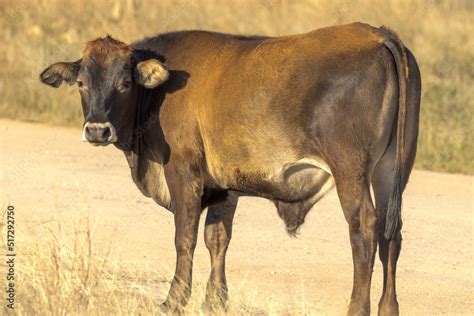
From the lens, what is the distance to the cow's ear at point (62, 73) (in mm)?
9430

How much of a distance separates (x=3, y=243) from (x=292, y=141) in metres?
2.54

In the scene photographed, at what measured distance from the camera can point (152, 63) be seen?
9266mm

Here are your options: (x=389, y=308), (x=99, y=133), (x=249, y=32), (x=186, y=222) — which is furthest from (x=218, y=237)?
(x=249, y=32)

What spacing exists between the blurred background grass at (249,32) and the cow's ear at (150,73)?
7129 millimetres

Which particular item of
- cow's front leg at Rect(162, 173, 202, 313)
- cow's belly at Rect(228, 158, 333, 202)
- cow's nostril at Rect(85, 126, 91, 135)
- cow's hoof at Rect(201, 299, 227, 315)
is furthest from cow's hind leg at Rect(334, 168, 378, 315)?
cow's nostril at Rect(85, 126, 91, 135)

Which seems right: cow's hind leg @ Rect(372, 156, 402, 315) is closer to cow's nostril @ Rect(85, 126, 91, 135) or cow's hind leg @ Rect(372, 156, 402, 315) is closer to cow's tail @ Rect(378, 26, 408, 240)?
cow's tail @ Rect(378, 26, 408, 240)

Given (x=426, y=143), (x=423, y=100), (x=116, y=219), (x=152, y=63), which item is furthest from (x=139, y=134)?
(x=423, y=100)

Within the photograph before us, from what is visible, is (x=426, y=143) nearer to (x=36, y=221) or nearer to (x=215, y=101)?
(x=36, y=221)

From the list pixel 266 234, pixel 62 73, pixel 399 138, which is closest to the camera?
pixel 399 138

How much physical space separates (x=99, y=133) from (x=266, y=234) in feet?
12.4

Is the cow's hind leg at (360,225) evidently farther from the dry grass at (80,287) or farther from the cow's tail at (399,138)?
the dry grass at (80,287)

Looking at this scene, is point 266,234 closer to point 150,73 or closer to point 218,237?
point 218,237

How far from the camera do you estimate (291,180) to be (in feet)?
28.8

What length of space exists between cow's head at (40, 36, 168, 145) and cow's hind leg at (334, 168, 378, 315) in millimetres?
1529
